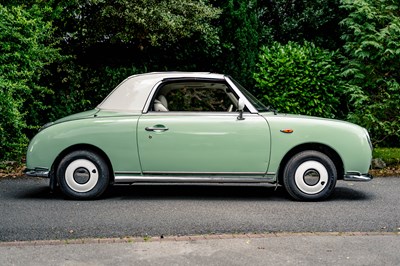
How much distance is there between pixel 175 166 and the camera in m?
8.59

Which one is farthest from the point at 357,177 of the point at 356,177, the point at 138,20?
the point at 138,20

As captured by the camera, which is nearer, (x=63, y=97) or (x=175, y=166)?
(x=175, y=166)

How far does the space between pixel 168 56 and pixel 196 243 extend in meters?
9.97

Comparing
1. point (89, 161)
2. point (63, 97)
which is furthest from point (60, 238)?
point (63, 97)

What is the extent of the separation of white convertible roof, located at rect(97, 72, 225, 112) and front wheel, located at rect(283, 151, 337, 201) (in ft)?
4.78

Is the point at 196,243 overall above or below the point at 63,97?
below

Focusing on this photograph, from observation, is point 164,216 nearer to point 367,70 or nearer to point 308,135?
point 308,135

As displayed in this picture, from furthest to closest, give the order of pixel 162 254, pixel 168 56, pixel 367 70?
pixel 168 56, pixel 367 70, pixel 162 254

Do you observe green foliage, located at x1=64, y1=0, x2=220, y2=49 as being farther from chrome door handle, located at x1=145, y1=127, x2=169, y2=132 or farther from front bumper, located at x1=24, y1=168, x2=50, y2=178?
front bumper, located at x1=24, y1=168, x2=50, y2=178

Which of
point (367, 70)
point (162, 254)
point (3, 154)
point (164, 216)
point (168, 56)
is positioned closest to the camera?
point (162, 254)

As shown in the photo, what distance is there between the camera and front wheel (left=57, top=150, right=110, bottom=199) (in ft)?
28.1

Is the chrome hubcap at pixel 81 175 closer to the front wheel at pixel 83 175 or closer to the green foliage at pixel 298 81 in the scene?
the front wheel at pixel 83 175

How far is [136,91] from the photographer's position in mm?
8859

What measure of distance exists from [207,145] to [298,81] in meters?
6.50
